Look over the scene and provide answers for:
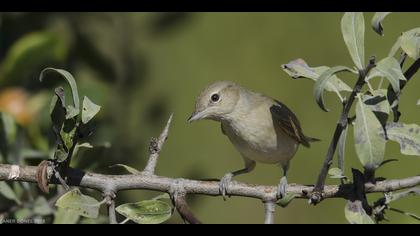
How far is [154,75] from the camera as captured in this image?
4.41 m

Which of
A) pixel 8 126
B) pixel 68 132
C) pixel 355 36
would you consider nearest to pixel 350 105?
pixel 355 36

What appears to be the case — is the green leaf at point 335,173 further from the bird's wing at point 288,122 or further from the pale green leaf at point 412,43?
the bird's wing at point 288,122

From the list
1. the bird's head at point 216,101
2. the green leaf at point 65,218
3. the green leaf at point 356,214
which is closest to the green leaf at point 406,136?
the green leaf at point 356,214

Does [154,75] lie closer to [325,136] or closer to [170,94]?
[170,94]

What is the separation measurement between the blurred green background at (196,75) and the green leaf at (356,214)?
1499 millimetres

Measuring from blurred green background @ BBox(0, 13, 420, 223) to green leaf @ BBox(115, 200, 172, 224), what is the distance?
4.04 feet

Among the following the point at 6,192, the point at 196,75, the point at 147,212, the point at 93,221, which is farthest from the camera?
the point at 196,75

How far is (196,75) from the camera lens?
458 cm

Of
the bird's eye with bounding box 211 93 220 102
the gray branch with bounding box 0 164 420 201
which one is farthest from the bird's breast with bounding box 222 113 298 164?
the gray branch with bounding box 0 164 420 201

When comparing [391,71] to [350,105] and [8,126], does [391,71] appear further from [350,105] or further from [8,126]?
[8,126]

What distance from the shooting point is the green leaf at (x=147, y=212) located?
159 centimetres

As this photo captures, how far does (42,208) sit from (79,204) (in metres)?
0.74

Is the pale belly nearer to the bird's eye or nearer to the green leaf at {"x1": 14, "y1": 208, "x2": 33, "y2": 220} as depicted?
the bird's eye

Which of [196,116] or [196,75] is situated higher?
[196,75]
